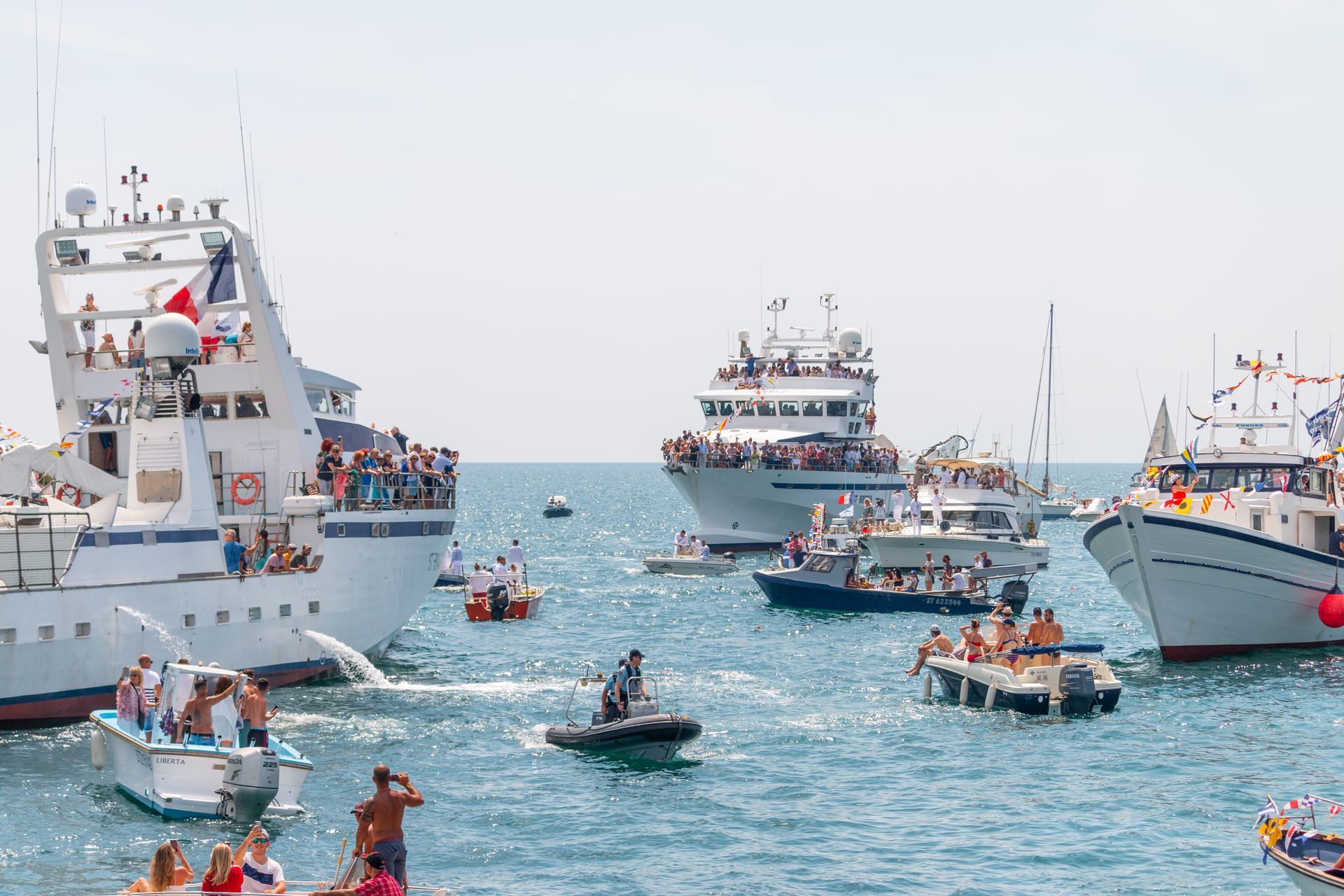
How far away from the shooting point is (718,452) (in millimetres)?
74312

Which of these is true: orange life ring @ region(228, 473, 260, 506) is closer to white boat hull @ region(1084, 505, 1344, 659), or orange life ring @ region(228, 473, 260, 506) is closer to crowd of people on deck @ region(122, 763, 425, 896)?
crowd of people on deck @ region(122, 763, 425, 896)

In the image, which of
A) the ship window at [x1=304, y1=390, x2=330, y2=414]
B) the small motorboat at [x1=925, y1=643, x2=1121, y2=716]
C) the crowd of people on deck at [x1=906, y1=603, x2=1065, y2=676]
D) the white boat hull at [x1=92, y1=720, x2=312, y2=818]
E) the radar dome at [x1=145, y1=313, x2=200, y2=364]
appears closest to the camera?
the white boat hull at [x1=92, y1=720, x2=312, y2=818]

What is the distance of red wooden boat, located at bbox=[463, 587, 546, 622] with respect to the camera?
4534 centimetres

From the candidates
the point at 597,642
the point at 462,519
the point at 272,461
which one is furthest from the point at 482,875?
the point at 462,519

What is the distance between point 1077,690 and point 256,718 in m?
16.2

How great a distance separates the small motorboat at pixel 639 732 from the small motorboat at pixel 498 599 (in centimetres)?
2038

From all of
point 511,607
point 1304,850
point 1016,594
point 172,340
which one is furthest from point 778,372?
point 1304,850

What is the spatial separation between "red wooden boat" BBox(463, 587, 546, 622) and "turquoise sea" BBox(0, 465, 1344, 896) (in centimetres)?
621

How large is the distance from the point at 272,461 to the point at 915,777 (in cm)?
1656

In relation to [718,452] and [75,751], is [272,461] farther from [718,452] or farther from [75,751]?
[718,452]

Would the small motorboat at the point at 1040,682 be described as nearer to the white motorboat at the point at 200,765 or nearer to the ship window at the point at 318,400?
the white motorboat at the point at 200,765

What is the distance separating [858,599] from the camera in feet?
148

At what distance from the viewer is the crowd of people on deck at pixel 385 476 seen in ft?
105

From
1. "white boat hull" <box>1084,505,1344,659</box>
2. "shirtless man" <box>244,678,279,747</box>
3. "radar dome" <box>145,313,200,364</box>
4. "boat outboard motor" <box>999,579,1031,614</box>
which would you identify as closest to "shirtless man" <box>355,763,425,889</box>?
"shirtless man" <box>244,678,279,747</box>
